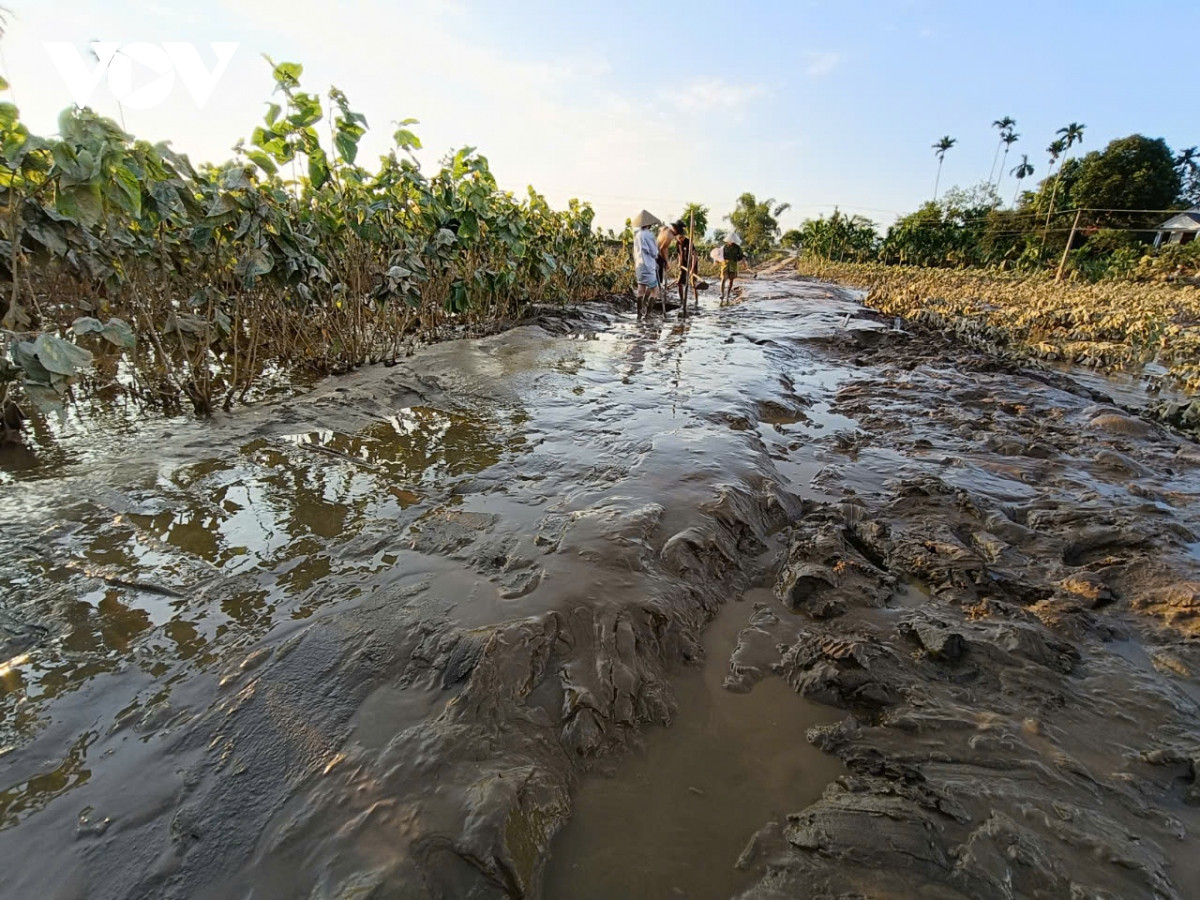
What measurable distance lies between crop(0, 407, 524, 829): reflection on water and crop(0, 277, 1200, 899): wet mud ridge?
17 mm

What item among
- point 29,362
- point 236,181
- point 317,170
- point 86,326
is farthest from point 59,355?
point 317,170

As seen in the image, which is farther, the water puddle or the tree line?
the tree line

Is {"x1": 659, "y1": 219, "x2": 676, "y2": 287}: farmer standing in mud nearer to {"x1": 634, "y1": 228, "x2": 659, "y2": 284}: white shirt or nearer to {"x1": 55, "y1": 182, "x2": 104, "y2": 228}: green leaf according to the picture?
{"x1": 634, "y1": 228, "x2": 659, "y2": 284}: white shirt

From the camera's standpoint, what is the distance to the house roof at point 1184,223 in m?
32.9

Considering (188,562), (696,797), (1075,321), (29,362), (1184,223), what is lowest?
(696,797)

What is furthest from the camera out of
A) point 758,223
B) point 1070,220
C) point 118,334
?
point 758,223

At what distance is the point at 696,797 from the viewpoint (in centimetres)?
141

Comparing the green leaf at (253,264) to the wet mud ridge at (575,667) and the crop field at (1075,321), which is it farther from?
the crop field at (1075,321)

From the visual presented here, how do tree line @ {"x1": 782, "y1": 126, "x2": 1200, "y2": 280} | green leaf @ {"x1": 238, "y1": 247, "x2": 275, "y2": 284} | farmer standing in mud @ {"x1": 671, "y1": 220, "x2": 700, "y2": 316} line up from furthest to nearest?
tree line @ {"x1": 782, "y1": 126, "x2": 1200, "y2": 280} → farmer standing in mud @ {"x1": 671, "y1": 220, "x2": 700, "y2": 316} → green leaf @ {"x1": 238, "y1": 247, "x2": 275, "y2": 284}

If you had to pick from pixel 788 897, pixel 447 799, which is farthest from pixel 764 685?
pixel 447 799

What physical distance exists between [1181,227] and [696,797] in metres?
50.9

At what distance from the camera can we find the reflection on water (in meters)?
1.67

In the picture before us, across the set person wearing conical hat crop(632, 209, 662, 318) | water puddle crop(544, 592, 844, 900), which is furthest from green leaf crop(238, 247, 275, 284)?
person wearing conical hat crop(632, 209, 662, 318)

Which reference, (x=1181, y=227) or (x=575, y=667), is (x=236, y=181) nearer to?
(x=575, y=667)
